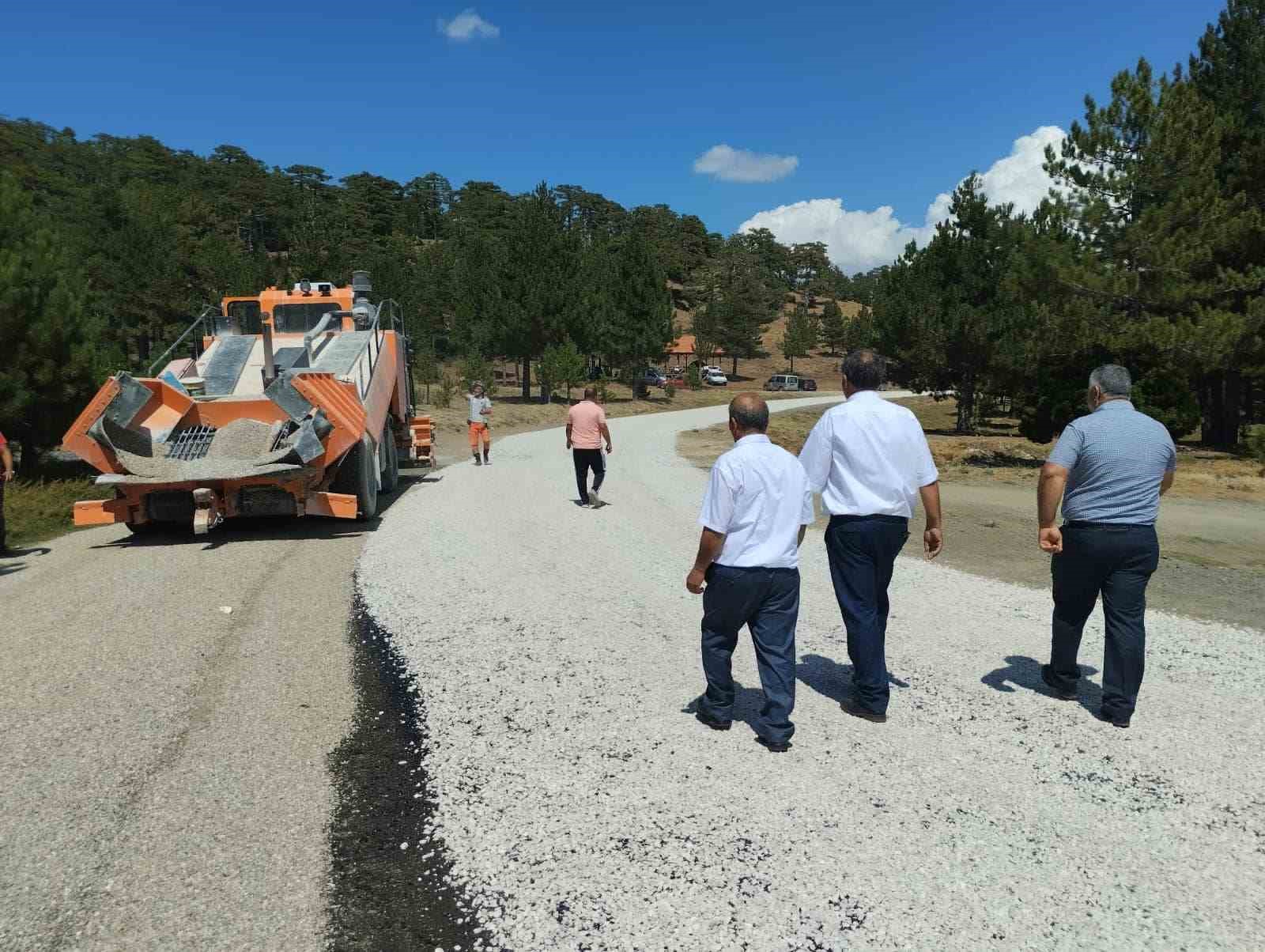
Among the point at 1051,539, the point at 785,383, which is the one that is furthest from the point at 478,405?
the point at 785,383

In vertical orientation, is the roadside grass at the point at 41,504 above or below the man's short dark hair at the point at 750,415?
below

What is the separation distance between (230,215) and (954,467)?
268 feet

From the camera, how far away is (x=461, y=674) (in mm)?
5074

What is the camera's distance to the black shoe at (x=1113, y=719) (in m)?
4.19

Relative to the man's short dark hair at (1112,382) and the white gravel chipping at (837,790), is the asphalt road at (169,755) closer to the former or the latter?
the white gravel chipping at (837,790)

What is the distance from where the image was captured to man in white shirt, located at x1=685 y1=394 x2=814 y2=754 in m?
3.77

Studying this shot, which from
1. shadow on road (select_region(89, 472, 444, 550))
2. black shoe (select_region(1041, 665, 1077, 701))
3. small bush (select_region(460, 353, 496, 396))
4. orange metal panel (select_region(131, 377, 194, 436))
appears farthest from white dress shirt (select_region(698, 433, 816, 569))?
small bush (select_region(460, 353, 496, 396))

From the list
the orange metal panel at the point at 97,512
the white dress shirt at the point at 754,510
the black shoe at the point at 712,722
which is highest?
the white dress shirt at the point at 754,510

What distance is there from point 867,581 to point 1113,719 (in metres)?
1.55

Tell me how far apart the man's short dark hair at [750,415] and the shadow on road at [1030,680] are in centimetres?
234

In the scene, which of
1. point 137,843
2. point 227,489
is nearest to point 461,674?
point 137,843

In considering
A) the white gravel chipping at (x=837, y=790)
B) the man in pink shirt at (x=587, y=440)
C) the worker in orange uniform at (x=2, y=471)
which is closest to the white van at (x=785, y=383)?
the man in pink shirt at (x=587, y=440)

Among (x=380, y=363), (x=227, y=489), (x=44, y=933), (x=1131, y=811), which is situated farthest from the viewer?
(x=380, y=363)

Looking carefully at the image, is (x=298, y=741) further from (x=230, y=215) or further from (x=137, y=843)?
(x=230, y=215)
